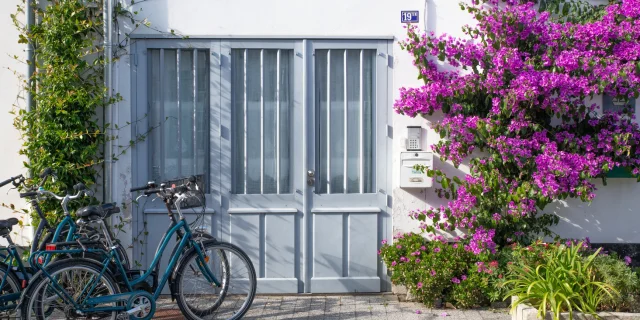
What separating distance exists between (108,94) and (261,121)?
1.48 meters

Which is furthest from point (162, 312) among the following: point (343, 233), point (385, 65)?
point (385, 65)

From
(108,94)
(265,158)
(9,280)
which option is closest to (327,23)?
(265,158)

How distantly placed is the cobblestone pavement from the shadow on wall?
1237 mm

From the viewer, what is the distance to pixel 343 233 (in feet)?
24.8

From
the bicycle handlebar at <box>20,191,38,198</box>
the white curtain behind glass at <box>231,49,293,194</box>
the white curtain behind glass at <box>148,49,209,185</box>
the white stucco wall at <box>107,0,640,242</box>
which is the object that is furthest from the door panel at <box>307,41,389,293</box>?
the bicycle handlebar at <box>20,191,38,198</box>

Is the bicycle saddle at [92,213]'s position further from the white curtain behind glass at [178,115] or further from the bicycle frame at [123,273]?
the white curtain behind glass at [178,115]

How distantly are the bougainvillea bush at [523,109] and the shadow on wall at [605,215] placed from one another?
0.22m

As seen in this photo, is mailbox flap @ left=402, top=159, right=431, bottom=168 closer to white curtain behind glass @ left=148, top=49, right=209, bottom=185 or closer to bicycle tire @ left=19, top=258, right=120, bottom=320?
white curtain behind glass @ left=148, top=49, right=209, bottom=185

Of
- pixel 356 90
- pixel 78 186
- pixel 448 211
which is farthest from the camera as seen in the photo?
pixel 356 90

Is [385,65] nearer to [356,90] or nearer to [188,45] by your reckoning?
[356,90]

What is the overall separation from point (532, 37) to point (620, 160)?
1.42 m

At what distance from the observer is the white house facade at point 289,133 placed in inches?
295

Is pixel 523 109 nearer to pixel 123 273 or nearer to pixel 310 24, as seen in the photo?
pixel 310 24

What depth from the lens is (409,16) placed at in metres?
7.45
